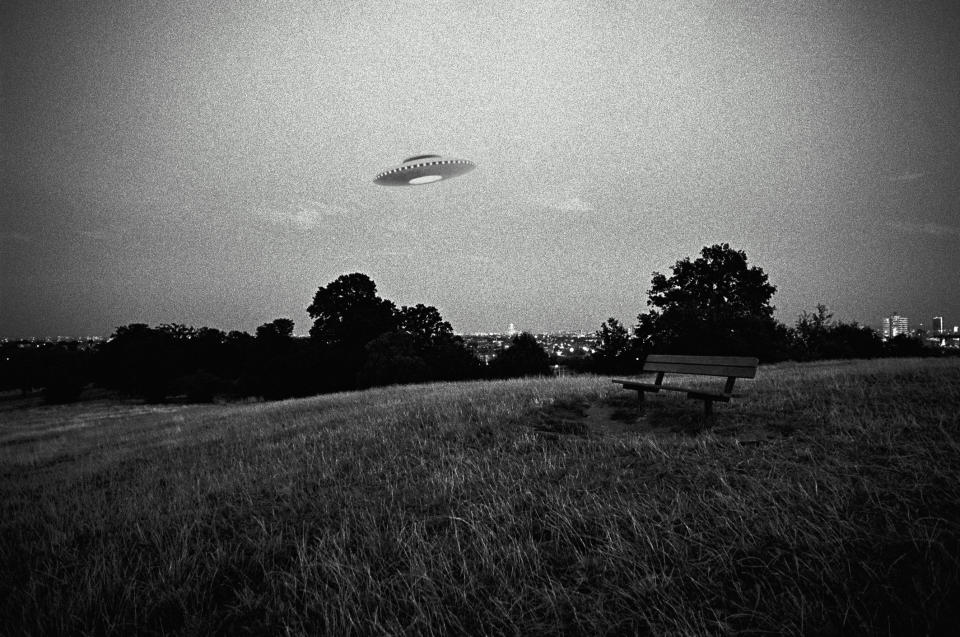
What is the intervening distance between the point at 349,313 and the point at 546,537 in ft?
153

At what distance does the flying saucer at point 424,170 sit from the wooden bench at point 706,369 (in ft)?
24.0

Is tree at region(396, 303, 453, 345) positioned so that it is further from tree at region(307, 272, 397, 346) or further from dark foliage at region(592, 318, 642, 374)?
dark foliage at region(592, 318, 642, 374)

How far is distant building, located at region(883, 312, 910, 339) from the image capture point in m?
63.4

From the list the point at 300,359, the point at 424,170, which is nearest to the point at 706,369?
the point at 424,170

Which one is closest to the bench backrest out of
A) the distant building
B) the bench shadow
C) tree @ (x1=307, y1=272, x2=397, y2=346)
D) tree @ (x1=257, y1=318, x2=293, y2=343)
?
the bench shadow

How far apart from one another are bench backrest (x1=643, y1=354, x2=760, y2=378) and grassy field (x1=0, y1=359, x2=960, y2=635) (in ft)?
2.26

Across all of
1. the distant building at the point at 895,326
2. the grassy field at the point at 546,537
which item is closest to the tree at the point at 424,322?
the grassy field at the point at 546,537

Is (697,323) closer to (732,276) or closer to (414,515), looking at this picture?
(732,276)

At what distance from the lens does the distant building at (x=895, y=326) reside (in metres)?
63.4

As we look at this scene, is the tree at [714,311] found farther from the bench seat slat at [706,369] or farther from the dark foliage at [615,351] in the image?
the bench seat slat at [706,369]

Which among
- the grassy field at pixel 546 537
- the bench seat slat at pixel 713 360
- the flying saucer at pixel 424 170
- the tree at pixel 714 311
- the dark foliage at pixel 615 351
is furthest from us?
the dark foliage at pixel 615 351

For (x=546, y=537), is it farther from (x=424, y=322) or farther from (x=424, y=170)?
(x=424, y=322)

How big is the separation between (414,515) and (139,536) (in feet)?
8.73

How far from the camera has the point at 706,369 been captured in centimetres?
693
